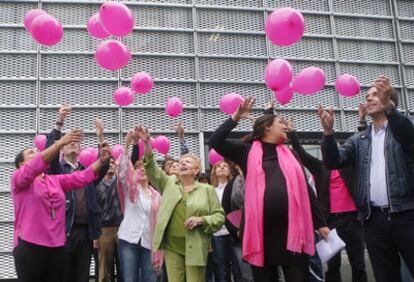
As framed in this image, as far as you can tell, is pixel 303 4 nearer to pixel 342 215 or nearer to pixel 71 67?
pixel 71 67

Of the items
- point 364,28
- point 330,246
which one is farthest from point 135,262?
point 364,28

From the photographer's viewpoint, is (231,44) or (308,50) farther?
(308,50)

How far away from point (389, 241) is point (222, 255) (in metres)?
3.05

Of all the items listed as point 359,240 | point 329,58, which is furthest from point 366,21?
point 359,240

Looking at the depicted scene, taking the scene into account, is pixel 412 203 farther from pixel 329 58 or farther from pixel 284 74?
pixel 329 58

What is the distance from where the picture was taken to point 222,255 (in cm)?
627

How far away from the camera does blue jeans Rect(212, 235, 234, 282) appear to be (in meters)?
6.20

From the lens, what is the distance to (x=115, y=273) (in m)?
7.66

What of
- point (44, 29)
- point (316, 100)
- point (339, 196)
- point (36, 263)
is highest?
point (44, 29)

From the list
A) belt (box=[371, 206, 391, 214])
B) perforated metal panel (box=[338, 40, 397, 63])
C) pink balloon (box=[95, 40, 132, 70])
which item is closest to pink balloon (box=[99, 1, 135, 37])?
pink balloon (box=[95, 40, 132, 70])

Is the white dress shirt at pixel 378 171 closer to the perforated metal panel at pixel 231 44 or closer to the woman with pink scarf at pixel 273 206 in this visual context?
the woman with pink scarf at pixel 273 206

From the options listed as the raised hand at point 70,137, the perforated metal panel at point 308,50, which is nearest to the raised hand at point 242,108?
the raised hand at point 70,137

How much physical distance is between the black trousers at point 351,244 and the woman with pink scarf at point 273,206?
2126 mm

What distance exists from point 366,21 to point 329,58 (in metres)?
1.31
